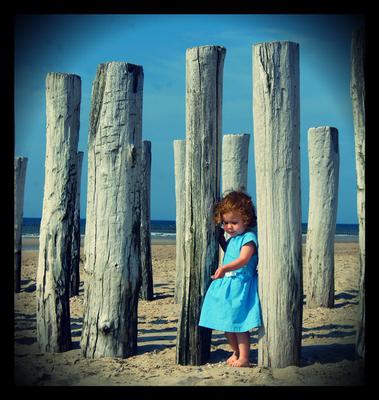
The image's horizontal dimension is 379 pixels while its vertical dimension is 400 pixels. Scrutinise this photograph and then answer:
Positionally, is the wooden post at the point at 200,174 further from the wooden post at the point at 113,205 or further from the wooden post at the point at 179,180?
the wooden post at the point at 179,180

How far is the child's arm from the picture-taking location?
204 inches

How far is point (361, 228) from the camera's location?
4773 millimetres

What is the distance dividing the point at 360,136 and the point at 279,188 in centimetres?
77

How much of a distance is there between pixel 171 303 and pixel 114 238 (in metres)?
4.19

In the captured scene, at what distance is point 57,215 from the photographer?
19.5 ft

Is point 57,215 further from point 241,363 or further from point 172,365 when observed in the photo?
point 241,363

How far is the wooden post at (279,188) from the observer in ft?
16.3

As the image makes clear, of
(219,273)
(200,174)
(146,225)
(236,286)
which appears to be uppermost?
(200,174)

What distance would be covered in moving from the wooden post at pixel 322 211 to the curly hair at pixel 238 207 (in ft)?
10.9

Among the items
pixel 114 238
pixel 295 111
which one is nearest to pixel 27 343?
pixel 114 238

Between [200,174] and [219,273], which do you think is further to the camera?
[200,174]

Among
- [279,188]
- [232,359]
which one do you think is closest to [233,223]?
[279,188]

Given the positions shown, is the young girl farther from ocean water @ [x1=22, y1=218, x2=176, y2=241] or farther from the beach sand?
ocean water @ [x1=22, y1=218, x2=176, y2=241]
